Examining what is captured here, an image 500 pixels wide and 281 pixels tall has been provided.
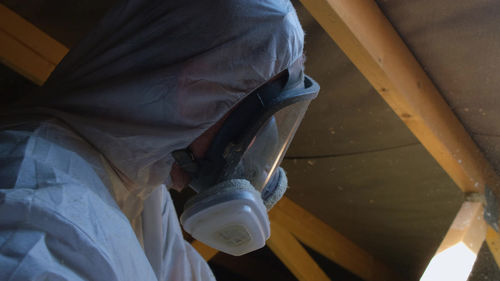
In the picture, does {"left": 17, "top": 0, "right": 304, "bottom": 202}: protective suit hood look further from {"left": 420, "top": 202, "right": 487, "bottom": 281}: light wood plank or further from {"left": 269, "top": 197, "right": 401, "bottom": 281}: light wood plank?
{"left": 269, "top": 197, "right": 401, "bottom": 281}: light wood plank

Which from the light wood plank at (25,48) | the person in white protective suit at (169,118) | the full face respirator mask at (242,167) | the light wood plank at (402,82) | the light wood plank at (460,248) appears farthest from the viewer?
the light wood plank at (25,48)

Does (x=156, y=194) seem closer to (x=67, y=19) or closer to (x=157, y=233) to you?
(x=157, y=233)

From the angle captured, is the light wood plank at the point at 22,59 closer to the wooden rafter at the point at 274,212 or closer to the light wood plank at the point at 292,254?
the wooden rafter at the point at 274,212

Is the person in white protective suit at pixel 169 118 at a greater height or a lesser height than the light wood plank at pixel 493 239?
greater

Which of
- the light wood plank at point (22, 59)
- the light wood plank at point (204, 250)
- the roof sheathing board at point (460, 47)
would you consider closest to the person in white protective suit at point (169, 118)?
the roof sheathing board at point (460, 47)

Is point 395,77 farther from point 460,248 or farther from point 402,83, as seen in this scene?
point 460,248

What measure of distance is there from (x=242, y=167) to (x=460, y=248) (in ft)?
3.08

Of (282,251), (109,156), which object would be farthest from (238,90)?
(282,251)

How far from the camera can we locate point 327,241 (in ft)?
9.44

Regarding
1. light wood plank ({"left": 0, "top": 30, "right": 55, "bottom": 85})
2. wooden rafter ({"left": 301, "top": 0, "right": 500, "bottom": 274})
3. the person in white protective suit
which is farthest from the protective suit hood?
light wood plank ({"left": 0, "top": 30, "right": 55, "bottom": 85})

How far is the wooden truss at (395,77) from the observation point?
1.38 metres

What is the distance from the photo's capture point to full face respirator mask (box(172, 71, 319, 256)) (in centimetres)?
114

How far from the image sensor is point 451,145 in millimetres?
1778

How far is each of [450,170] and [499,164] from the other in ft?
0.80
